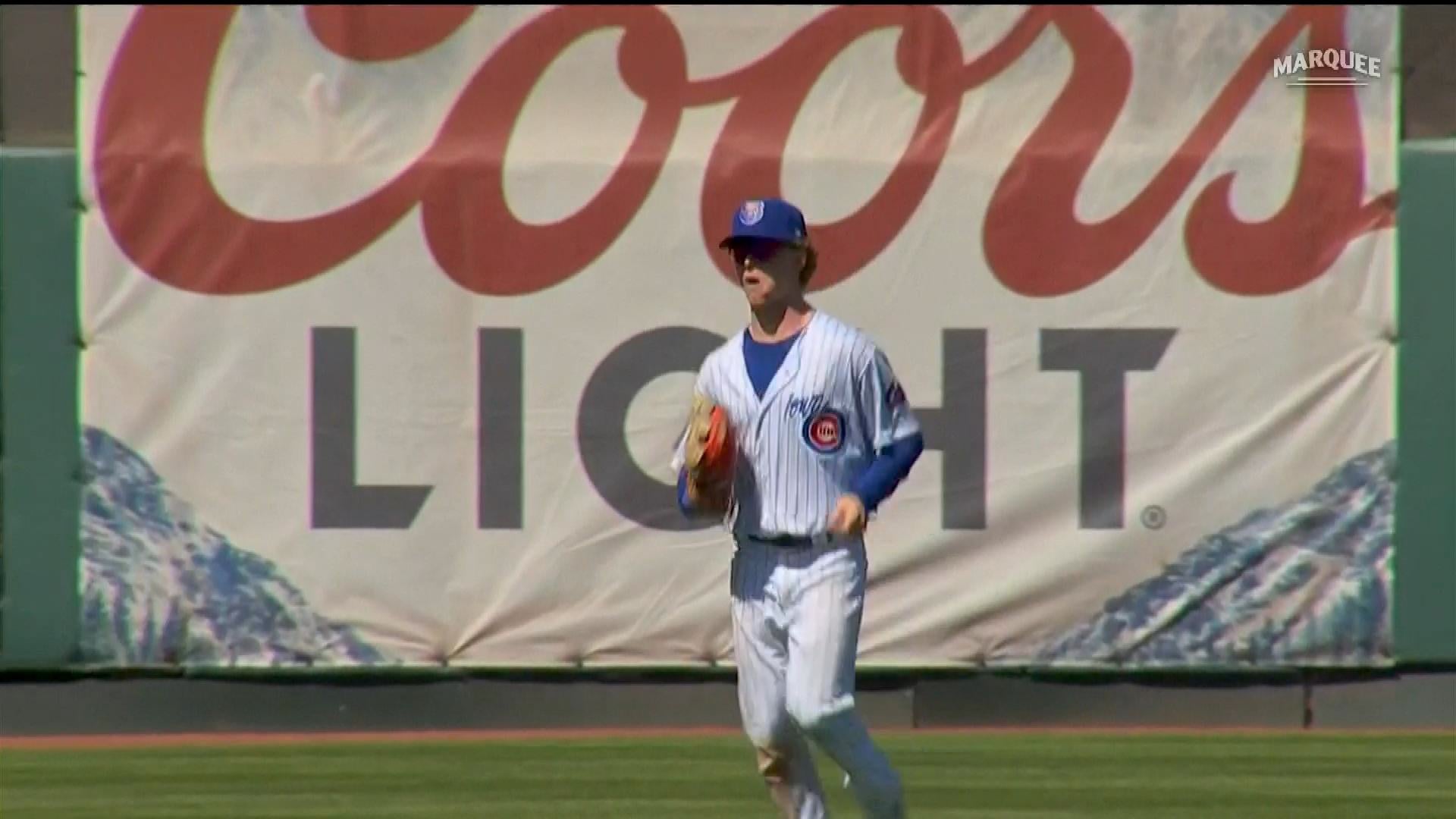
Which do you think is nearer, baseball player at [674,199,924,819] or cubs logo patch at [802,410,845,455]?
baseball player at [674,199,924,819]

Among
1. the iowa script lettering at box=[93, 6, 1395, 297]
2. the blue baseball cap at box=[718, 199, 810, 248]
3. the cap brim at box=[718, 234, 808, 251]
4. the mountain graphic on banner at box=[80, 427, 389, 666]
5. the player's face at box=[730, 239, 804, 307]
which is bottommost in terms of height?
the mountain graphic on banner at box=[80, 427, 389, 666]

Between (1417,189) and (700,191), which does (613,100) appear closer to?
(700,191)

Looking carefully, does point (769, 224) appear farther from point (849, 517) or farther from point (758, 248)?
point (849, 517)

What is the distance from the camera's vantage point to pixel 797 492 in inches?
248

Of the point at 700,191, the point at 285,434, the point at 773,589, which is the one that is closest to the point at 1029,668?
the point at 700,191

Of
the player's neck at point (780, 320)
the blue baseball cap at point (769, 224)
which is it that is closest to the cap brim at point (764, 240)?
the blue baseball cap at point (769, 224)

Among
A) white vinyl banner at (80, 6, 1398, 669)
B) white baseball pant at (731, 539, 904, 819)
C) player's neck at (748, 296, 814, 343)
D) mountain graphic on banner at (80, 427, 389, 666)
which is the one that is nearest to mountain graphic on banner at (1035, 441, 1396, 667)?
white vinyl banner at (80, 6, 1398, 669)

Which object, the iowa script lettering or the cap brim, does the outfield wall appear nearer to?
the iowa script lettering

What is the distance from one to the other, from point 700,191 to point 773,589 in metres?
5.23

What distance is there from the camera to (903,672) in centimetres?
1148

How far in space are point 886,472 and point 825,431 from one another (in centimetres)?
19

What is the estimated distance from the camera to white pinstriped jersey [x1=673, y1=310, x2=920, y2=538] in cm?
632

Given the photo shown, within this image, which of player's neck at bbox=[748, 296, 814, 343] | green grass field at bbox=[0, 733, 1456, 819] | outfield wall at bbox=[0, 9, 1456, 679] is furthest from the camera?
outfield wall at bbox=[0, 9, 1456, 679]

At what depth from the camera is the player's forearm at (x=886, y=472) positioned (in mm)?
6270
